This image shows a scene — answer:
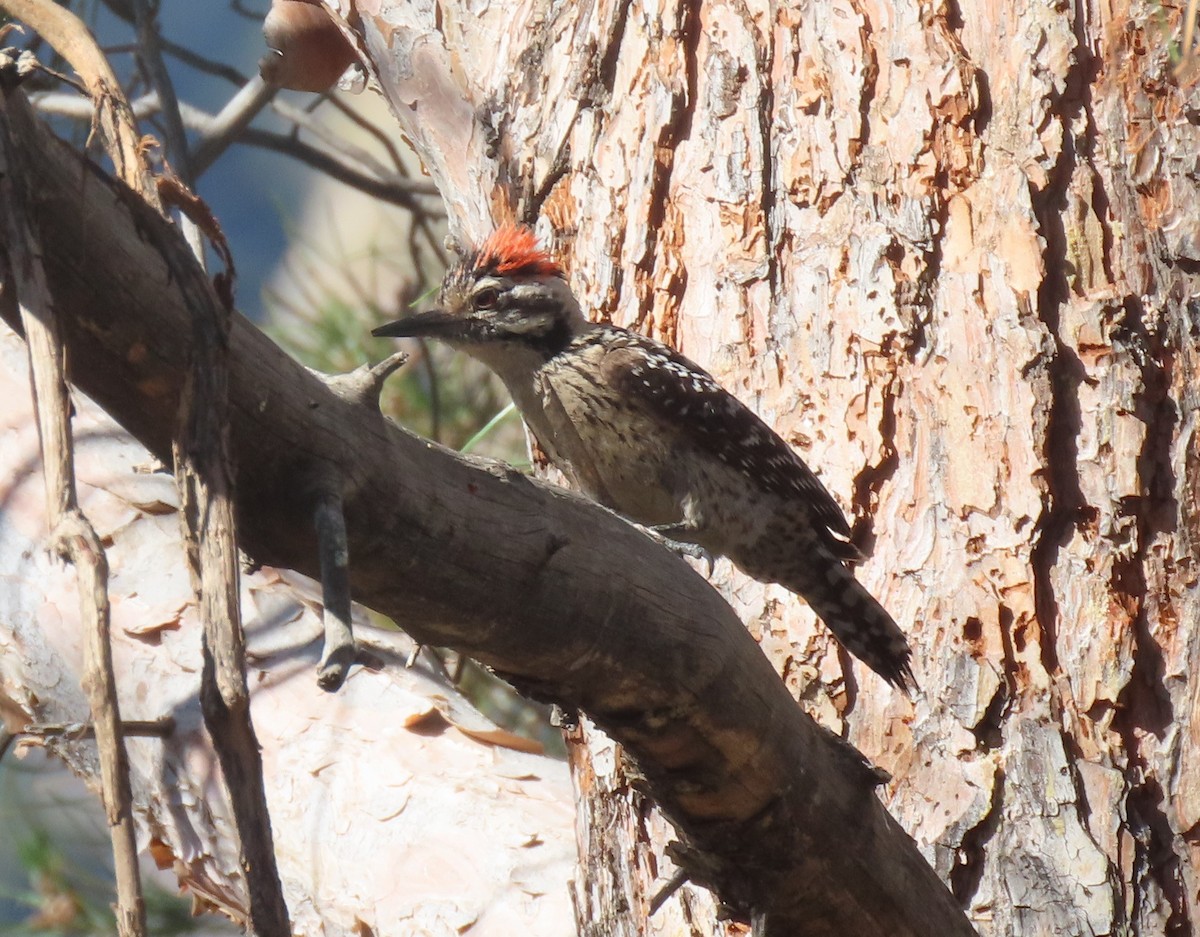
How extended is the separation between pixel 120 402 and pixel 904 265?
2.26 metres

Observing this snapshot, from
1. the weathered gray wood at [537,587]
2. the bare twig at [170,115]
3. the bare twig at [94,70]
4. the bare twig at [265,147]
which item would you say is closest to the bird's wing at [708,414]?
the weathered gray wood at [537,587]

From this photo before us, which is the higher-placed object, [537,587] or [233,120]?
[233,120]

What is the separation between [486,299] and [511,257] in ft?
0.49

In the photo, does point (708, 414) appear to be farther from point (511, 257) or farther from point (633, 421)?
point (511, 257)

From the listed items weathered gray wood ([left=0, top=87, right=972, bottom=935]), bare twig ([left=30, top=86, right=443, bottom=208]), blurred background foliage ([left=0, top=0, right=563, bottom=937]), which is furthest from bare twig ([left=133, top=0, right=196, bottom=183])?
weathered gray wood ([left=0, top=87, right=972, bottom=935])

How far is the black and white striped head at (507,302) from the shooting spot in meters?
3.58

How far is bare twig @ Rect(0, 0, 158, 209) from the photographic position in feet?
3.85

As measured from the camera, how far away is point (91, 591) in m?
0.89

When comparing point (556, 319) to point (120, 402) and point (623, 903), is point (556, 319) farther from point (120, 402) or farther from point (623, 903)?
point (120, 402)

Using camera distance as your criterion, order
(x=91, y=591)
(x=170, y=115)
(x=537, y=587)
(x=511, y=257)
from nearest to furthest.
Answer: (x=91, y=591) < (x=537, y=587) < (x=511, y=257) < (x=170, y=115)

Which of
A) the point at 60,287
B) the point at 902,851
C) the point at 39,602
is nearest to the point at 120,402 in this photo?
the point at 60,287

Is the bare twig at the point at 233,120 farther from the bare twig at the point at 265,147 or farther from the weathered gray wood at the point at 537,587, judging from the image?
the weathered gray wood at the point at 537,587

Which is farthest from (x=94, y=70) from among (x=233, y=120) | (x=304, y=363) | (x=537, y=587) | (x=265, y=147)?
(x=265, y=147)

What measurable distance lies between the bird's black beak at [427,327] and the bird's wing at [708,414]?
0.42m
